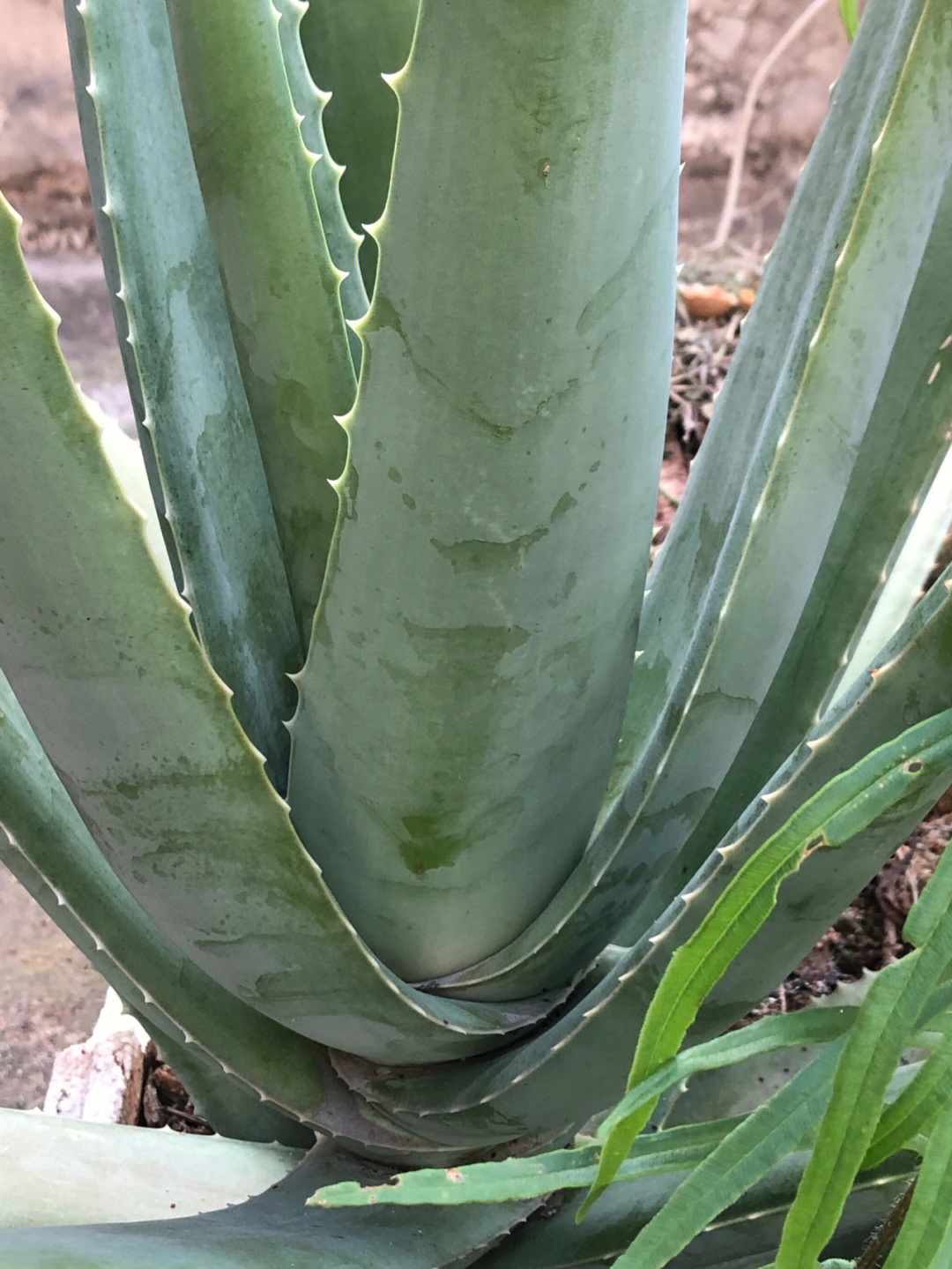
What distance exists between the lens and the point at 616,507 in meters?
0.54

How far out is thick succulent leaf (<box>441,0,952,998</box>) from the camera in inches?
22.2

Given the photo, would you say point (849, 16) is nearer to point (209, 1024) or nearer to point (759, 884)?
point (759, 884)

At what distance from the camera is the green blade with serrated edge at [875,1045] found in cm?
34

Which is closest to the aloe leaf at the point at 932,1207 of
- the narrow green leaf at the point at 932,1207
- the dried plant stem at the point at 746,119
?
the narrow green leaf at the point at 932,1207

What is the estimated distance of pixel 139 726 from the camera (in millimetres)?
502

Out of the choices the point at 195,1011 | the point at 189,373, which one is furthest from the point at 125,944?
the point at 189,373

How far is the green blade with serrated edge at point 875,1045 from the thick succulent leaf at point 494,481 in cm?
23

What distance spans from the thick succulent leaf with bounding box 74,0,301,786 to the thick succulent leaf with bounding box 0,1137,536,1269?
23 centimetres

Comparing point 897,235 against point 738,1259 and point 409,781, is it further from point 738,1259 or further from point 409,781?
point 738,1259

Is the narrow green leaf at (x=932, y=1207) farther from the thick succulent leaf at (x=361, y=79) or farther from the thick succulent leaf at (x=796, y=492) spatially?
the thick succulent leaf at (x=361, y=79)

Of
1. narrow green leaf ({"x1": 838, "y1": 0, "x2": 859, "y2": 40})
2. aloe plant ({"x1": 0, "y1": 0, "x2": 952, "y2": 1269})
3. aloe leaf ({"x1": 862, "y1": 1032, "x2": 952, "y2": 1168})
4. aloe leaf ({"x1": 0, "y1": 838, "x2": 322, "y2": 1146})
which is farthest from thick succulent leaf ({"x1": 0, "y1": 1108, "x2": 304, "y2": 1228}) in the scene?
narrow green leaf ({"x1": 838, "y1": 0, "x2": 859, "y2": 40})

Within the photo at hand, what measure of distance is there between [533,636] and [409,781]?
9 cm

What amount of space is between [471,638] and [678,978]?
19 cm

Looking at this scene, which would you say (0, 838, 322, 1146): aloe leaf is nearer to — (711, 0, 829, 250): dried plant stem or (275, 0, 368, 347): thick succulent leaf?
(275, 0, 368, 347): thick succulent leaf
